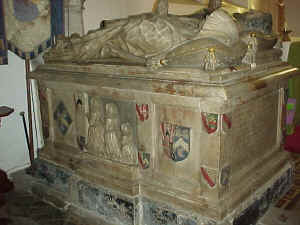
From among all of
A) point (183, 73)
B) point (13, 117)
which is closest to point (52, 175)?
point (13, 117)

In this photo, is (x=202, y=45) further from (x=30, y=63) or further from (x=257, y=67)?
(x=30, y=63)

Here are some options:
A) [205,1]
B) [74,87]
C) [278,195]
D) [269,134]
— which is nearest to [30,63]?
[74,87]

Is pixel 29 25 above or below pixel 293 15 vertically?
below

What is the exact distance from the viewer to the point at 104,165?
2766 millimetres

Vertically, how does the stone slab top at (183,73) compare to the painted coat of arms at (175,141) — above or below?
above

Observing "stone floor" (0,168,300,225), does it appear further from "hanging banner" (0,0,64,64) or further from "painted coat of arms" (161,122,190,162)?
"hanging banner" (0,0,64,64)

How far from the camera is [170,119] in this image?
2381 mm

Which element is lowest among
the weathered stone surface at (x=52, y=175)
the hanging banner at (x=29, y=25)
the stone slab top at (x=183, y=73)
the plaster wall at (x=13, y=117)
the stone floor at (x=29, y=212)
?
the stone floor at (x=29, y=212)

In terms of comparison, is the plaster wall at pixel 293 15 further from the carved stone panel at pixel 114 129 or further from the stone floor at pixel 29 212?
the stone floor at pixel 29 212

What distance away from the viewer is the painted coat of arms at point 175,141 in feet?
7.66

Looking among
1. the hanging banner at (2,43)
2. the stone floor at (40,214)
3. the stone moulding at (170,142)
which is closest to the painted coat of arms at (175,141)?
the stone moulding at (170,142)

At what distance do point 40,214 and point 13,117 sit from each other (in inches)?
51.8

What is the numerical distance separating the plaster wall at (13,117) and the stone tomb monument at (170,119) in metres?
0.61

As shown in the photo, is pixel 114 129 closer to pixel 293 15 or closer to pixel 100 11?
pixel 100 11
